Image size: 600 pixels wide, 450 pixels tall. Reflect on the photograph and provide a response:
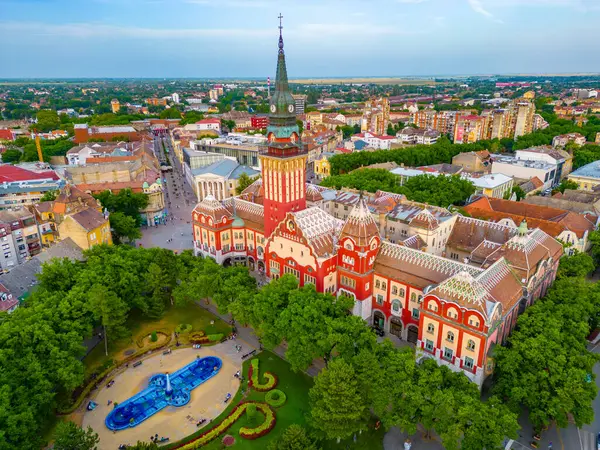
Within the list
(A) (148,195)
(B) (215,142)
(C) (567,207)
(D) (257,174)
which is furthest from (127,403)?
(B) (215,142)

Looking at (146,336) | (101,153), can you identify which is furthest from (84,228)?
(101,153)

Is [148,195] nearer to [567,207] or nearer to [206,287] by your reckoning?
[206,287]

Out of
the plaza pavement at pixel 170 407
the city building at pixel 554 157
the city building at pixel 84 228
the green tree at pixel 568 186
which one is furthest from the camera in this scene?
the city building at pixel 554 157

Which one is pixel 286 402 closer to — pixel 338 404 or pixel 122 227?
pixel 338 404

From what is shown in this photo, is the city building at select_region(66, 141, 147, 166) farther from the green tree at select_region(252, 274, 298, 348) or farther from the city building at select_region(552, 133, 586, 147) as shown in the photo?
the city building at select_region(552, 133, 586, 147)

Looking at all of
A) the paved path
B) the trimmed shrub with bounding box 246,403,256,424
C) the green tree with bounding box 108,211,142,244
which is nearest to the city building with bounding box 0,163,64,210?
the green tree with bounding box 108,211,142,244

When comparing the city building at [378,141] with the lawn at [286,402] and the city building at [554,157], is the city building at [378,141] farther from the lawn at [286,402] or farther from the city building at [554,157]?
the lawn at [286,402]

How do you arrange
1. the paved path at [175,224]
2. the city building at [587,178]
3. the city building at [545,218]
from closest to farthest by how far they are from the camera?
the city building at [545,218] → the paved path at [175,224] → the city building at [587,178]

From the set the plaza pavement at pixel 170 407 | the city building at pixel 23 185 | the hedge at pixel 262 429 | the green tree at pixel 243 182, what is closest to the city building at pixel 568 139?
the green tree at pixel 243 182
